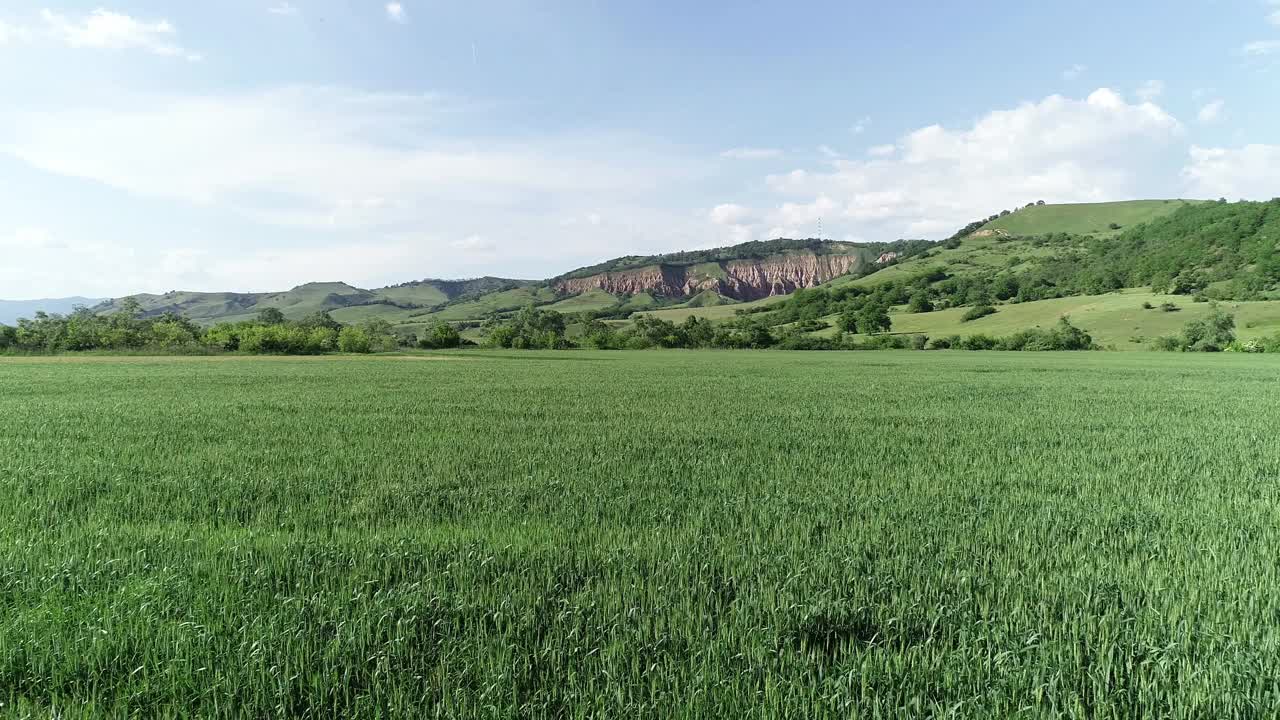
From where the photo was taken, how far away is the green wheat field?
3.79 m

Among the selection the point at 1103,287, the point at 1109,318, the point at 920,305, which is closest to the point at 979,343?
the point at 1109,318

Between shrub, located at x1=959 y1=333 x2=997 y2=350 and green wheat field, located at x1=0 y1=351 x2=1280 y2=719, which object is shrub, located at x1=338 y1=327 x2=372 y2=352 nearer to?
green wheat field, located at x1=0 y1=351 x2=1280 y2=719

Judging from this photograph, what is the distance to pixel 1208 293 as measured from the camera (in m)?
105

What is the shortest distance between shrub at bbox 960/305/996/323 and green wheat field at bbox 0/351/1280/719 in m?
120

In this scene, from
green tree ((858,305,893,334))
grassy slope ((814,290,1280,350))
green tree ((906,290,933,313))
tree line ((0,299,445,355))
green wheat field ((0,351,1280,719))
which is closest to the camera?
green wheat field ((0,351,1280,719))

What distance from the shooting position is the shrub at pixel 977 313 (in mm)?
120188

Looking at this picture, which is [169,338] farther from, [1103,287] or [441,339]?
[1103,287]

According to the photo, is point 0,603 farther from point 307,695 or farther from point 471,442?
point 471,442

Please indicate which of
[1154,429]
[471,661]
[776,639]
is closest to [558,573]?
[471,661]

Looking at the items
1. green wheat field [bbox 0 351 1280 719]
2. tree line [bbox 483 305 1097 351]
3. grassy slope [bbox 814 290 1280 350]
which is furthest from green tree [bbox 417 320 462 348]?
green wheat field [bbox 0 351 1280 719]

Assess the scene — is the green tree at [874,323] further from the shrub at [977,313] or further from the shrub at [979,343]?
the shrub at [979,343]

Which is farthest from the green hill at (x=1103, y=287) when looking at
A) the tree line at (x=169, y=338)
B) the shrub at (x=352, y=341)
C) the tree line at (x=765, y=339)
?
the tree line at (x=169, y=338)

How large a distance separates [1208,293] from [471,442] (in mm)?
137309

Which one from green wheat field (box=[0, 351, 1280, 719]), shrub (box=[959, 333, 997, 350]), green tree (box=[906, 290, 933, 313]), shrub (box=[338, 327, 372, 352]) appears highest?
green tree (box=[906, 290, 933, 313])
